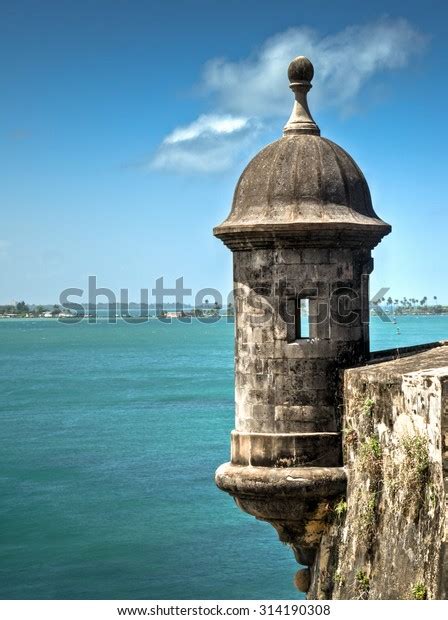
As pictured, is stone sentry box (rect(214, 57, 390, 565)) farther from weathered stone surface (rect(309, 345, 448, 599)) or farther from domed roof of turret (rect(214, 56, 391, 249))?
weathered stone surface (rect(309, 345, 448, 599))

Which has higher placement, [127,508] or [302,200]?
[302,200]

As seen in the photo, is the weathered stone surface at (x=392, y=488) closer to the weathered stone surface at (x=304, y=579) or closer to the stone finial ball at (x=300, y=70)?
the weathered stone surface at (x=304, y=579)

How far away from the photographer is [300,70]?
1146 centimetres

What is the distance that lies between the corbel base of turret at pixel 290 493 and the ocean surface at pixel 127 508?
30.7 feet

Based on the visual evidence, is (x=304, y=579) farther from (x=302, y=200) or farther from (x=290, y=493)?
(x=302, y=200)

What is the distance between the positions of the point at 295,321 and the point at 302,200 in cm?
111

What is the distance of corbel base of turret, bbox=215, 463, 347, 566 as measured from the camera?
406 inches

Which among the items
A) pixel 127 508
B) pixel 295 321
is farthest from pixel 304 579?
pixel 127 508

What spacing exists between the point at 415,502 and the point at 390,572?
2.44 ft

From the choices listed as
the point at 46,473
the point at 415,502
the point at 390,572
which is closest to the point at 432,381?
the point at 415,502

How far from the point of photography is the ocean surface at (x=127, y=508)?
20859 mm

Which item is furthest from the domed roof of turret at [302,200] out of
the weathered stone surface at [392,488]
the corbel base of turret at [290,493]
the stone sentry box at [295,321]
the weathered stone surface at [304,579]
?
the weathered stone surface at [304,579]

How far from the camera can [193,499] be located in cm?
2750

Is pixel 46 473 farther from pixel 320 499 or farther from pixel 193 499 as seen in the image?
→ pixel 320 499
